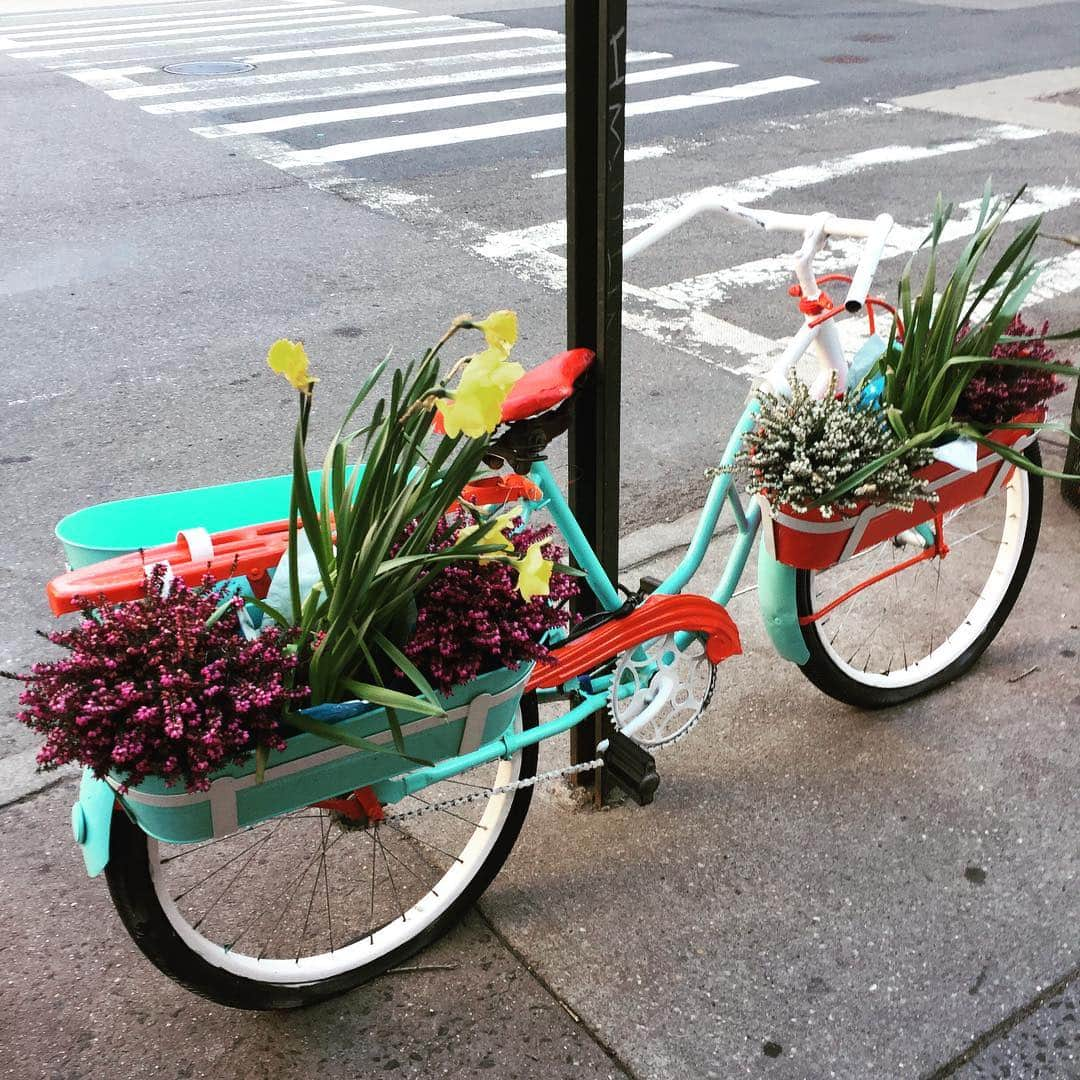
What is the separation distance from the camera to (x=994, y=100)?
1109 centimetres

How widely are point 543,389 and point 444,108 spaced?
9221mm

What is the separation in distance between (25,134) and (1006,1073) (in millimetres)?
10062

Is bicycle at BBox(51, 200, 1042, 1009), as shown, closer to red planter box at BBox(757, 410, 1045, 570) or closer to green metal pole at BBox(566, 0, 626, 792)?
red planter box at BBox(757, 410, 1045, 570)

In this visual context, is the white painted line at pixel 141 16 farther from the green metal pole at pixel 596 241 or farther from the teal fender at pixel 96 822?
the teal fender at pixel 96 822

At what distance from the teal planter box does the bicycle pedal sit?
2.49ft

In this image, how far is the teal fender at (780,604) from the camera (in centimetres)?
284

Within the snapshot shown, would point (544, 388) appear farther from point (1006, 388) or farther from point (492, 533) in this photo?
point (1006, 388)

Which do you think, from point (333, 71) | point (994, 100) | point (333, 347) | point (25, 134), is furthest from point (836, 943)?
point (333, 71)

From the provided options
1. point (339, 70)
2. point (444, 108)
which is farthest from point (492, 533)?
point (339, 70)

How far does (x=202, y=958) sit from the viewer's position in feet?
7.39

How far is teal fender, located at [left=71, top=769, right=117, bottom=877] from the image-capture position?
6.63ft

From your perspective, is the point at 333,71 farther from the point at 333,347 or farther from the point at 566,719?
the point at 566,719

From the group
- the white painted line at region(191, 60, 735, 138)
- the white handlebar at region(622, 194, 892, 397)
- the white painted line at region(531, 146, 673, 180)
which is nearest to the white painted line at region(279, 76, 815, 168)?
the white painted line at region(531, 146, 673, 180)

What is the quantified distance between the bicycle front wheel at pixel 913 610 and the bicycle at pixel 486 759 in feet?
0.06
